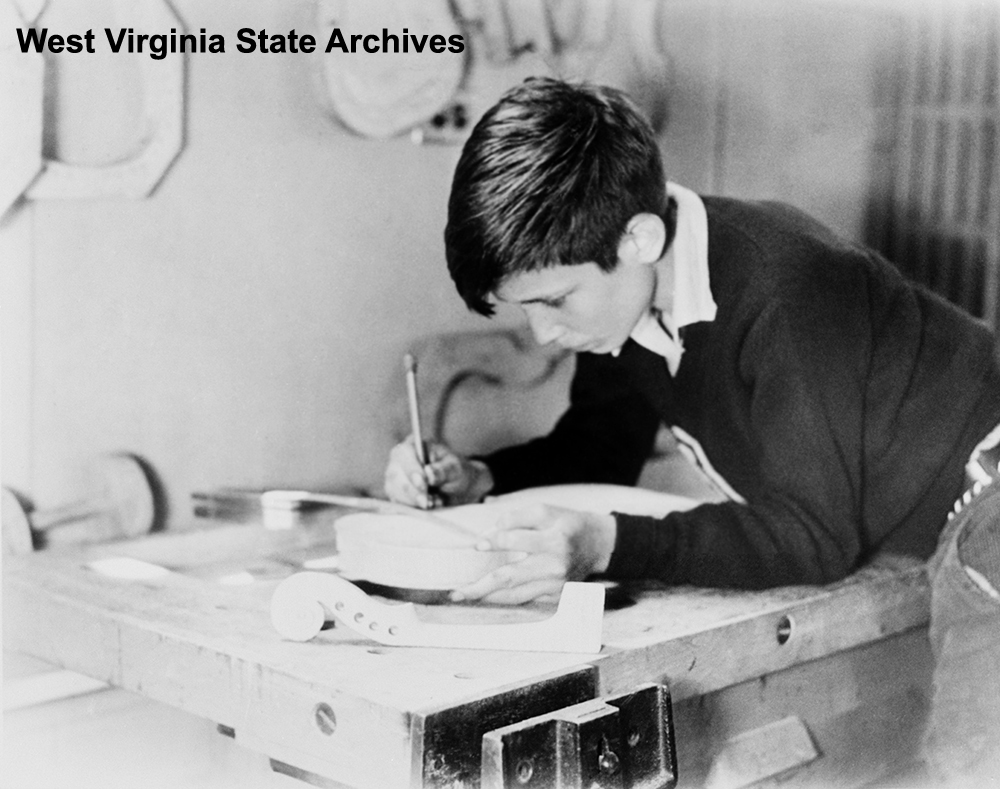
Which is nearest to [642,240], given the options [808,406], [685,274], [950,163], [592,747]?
[685,274]

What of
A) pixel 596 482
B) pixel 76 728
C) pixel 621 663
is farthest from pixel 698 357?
pixel 76 728

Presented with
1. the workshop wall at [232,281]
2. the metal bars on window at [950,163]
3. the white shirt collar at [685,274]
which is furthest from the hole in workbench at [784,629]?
the metal bars on window at [950,163]

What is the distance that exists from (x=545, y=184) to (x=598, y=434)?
46 centimetres

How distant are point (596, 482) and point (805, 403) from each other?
41 cm

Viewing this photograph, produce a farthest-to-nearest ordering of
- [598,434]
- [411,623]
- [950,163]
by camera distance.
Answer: [950,163] → [598,434] → [411,623]

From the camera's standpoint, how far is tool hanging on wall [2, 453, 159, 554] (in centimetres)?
126

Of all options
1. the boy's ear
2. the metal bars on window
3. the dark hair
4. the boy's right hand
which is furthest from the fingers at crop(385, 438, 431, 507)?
the metal bars on window

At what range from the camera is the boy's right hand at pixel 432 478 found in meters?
1.28

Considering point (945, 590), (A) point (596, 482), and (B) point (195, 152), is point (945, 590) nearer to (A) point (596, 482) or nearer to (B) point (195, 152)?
(A) point (596, 482)

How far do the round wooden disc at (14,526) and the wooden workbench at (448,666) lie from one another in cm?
8

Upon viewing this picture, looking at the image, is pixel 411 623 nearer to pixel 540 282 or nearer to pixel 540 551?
pixel 540 551

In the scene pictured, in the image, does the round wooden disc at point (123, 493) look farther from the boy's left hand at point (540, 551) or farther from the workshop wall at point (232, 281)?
the boy's left hand at point (540, 551)

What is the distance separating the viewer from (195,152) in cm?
134

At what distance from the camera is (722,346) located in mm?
1223
